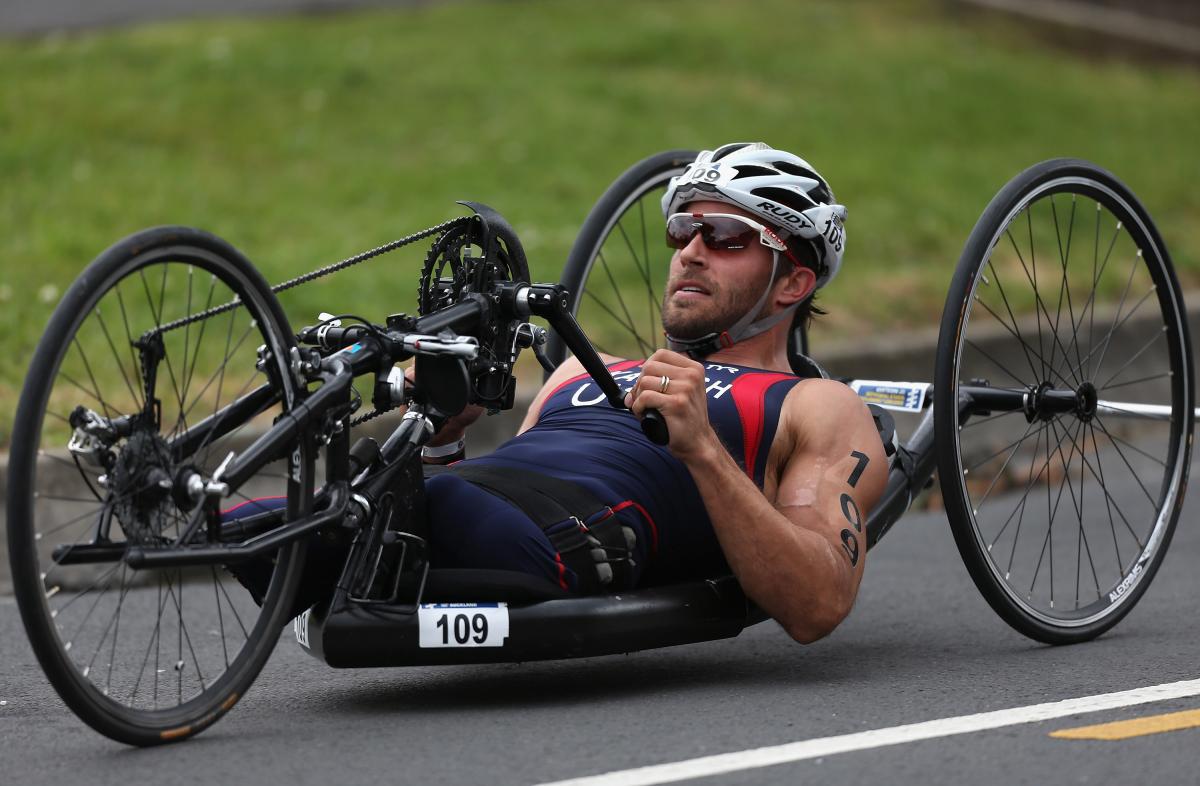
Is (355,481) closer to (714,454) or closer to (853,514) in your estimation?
(714,454)

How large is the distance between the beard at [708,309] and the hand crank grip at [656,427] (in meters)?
0.71

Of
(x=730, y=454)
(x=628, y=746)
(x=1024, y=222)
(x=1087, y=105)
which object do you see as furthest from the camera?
(x=1087, y=105)

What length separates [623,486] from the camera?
5.02m

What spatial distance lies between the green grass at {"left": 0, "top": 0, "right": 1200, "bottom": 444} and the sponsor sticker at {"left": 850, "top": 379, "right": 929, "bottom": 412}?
3399 mm

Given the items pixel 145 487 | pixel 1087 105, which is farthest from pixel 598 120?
pixel 145 487

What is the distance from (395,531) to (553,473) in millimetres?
549

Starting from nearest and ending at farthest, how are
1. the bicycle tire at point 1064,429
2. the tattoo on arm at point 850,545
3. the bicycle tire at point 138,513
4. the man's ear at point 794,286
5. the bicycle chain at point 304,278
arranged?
the bicycle tire at point 138,513, the bicycle chain at point 304,278, the tattoo on arm at point 850,545, the bicycle tire at point 1064,429, the man's ear at point 794,286

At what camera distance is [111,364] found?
7.91 m

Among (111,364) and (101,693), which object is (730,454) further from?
(111,364)

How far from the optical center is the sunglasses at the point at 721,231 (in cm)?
536

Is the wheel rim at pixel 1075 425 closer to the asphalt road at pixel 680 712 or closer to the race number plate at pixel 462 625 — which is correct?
the asphalt road at pixel 680 712

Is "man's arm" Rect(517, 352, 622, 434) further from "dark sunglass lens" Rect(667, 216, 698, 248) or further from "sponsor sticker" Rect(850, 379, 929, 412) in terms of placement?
"sponsor sticker" Rect(850, 379, 929, 412)

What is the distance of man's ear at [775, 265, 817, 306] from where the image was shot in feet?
18.1

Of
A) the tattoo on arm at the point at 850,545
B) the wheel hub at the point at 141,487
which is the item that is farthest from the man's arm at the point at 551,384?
the wheel hub at the point at 141,487
